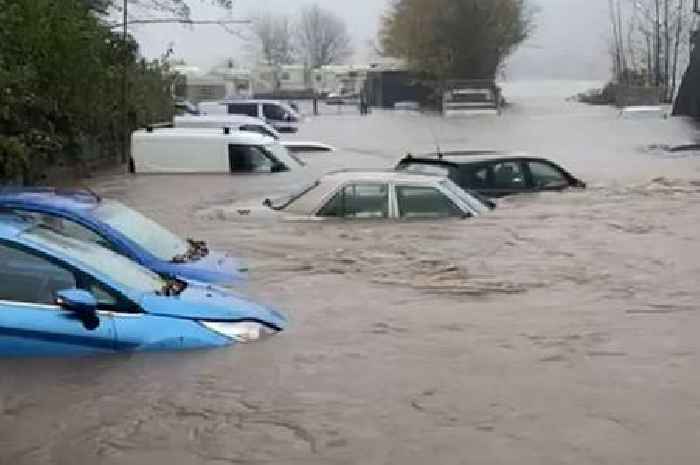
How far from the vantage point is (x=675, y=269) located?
12.3 meters

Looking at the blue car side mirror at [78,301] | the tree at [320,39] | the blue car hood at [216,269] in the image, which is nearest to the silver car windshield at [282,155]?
the blue car hood at [216,269]

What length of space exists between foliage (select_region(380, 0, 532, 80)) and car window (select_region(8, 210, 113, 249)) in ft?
265

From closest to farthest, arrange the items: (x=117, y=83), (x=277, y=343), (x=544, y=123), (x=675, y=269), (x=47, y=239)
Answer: (x=47, y=239), (x=277, y=343), (x=675, y=269), (x=117, y=83), (x=544, y=123)

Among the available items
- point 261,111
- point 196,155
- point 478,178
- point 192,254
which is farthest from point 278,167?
point 261,111

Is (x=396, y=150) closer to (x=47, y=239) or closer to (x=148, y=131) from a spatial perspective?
(x=148, y=131)

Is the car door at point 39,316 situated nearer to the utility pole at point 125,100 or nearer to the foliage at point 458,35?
the utility pole at point 125,100

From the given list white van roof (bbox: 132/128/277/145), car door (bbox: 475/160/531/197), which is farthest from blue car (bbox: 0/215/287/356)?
white van roof (bbox: 132/128/277/145)

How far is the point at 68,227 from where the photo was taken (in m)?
8.72

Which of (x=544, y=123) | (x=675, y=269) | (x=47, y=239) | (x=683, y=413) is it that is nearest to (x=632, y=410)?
(x=683, y=413)

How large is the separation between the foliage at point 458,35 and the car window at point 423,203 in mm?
75062

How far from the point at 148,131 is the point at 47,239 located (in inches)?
638

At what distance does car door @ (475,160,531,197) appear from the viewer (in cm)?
1709

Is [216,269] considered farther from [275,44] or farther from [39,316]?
[275,44]

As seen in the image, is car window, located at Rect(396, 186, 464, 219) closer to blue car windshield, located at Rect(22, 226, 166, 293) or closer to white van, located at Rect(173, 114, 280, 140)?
blue car windshield, located at Rect(22, 226, 166, 293)
